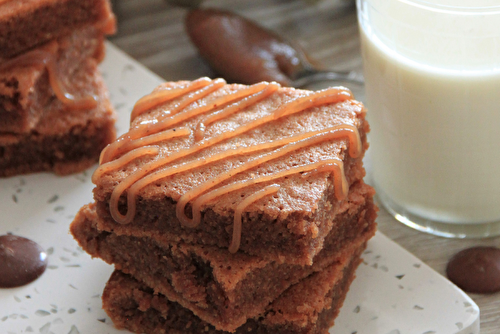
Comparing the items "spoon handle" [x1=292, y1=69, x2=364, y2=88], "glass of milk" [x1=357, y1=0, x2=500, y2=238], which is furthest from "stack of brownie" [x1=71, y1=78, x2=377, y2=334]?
"spoon handle" [x1=292, y1=69, x2=364, y2=88]

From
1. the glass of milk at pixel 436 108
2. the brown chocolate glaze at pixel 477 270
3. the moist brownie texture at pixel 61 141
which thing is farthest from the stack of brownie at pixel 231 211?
the moist brownie texture at pixel 61 141

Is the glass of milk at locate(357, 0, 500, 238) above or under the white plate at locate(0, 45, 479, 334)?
above

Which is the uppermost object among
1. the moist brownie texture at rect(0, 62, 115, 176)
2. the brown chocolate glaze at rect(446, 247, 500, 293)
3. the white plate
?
the moist brownie texture at rect(0, 62, 115, 176)

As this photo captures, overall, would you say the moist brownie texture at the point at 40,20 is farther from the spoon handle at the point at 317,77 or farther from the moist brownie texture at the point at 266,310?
the moist brownie texture at the point at 266,310

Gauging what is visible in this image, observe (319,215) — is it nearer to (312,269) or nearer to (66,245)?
(312,269)

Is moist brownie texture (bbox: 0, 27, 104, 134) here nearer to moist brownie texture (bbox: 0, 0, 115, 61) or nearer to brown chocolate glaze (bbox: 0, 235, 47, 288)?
moist brownie texture (bbox: 0, 0, 115, 61)

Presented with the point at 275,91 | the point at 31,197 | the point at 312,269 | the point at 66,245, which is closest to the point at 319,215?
the point at 312,269
